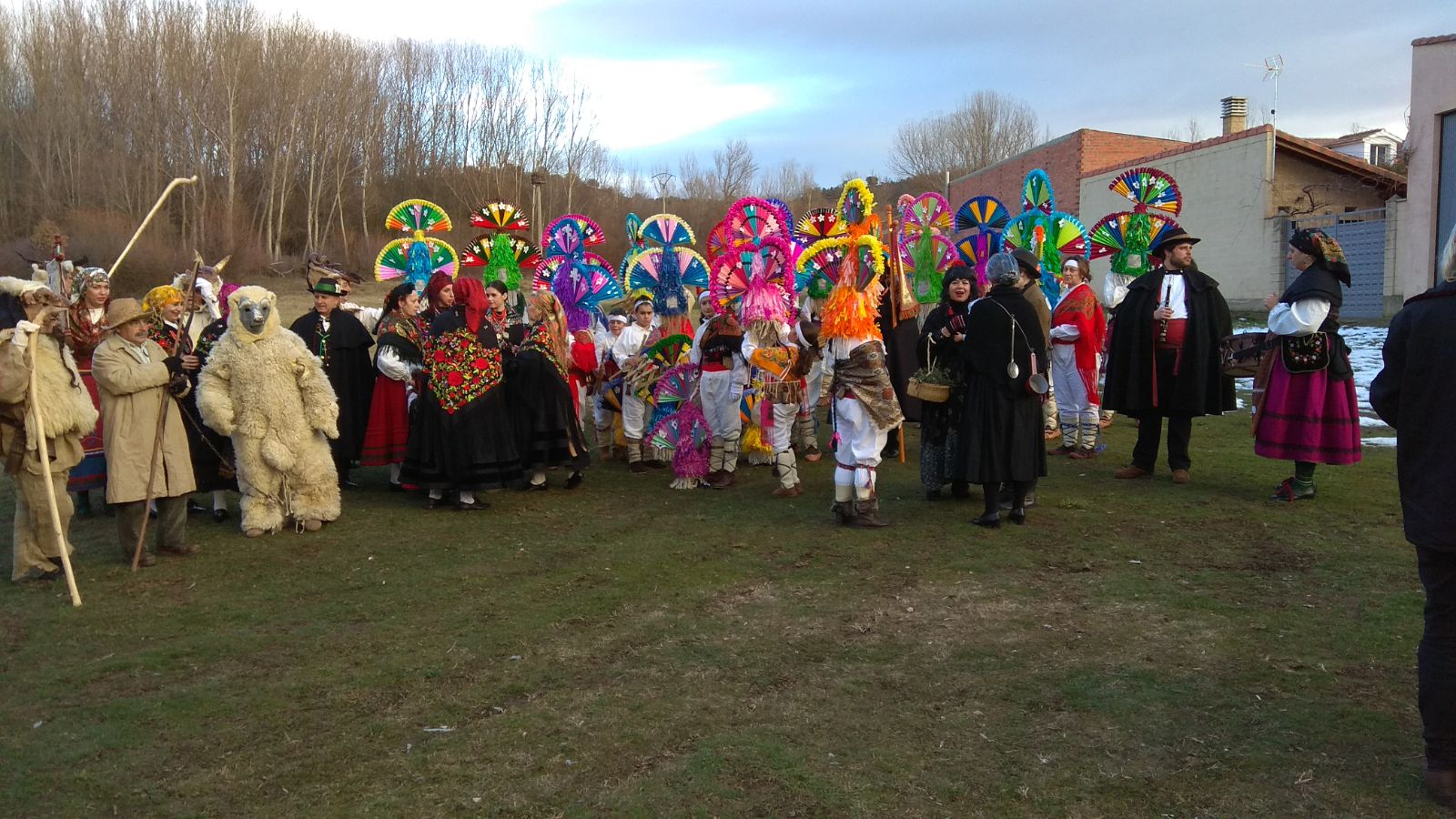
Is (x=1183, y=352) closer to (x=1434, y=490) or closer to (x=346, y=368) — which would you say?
(x=1434, y=490)

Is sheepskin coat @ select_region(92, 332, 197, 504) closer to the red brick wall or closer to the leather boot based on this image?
the leather boot

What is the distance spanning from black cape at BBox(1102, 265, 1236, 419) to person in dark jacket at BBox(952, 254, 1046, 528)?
1821mm

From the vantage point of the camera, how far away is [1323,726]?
3.80 metres

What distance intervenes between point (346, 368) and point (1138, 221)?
26.1 ft

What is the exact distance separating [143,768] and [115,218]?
30586 millimetres

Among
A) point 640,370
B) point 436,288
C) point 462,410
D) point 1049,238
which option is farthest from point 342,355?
point 1049,238

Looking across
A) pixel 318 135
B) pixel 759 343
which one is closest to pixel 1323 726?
pixel 759 343

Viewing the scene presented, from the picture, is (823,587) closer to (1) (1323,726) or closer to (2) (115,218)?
(1) (1323,726)

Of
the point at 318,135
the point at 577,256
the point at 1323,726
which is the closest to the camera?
the point at 1323,726

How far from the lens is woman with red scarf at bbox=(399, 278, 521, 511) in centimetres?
754

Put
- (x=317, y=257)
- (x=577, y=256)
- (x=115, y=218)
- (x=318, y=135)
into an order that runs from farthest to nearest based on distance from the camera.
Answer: (x=318, y=135) < (x=115, y=218) < (x=577, y=256) < (x=317, y=257)

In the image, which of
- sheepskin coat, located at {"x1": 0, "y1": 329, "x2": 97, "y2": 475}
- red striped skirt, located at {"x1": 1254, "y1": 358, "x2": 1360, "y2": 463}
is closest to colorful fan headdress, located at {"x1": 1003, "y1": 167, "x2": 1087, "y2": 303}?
red striped skirt, located at {"x1": 1254, "y1": 358, "x2": 1360, "y2": 463}

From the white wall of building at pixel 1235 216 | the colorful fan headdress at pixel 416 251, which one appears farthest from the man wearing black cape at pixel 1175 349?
the white wall of building at pixel 1235 216

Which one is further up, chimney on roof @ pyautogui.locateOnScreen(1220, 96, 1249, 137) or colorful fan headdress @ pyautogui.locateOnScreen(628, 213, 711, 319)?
chimney on roof @ pyautogui.locateOnScreen(1220, 96, 1249, 137)
